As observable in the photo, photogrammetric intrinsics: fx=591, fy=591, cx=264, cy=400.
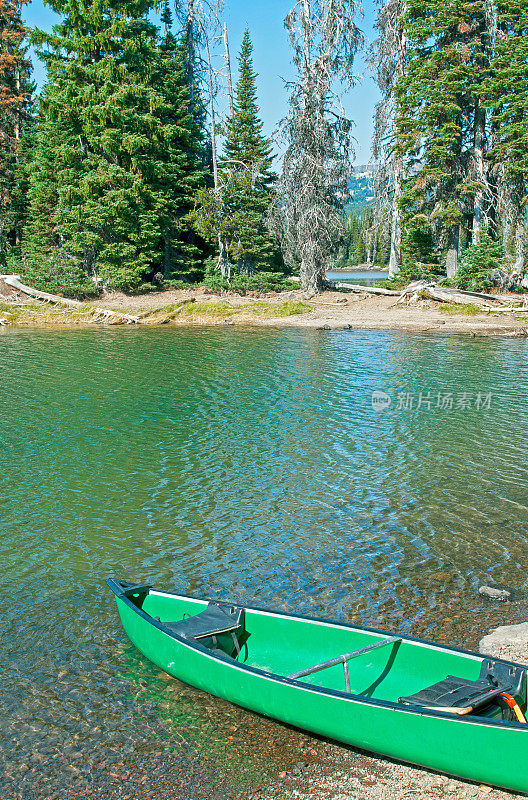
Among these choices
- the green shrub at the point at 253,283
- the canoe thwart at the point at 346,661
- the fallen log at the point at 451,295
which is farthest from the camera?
the green shrub at the point at 253,283

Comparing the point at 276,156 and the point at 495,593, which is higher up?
the point at 276,156

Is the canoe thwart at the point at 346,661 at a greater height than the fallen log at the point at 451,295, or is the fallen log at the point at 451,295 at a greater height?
the fallen log at the point at 451,295

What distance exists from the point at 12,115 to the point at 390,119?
3053 centimetres

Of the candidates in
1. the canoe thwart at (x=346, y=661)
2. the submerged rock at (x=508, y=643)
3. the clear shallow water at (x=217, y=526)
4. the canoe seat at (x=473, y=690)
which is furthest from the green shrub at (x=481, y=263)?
the canoe seat at (x=473, y=690)

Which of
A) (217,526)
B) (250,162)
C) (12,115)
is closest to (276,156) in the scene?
(250,162)

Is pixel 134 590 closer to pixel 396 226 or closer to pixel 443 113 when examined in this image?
pixel 443 113

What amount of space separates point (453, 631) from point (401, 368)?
15.7 m

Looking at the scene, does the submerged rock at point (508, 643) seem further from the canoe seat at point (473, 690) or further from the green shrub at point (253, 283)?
the green shrub at point (253, 283)

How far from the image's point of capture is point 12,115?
48.4m

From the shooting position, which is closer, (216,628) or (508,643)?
(216,628)

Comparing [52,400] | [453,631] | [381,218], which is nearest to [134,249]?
[381,218]

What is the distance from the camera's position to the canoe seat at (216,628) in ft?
19.6

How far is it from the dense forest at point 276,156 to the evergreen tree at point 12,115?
13.6ft

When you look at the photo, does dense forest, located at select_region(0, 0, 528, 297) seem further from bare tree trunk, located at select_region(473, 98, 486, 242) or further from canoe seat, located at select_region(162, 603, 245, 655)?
canoe seat, located at select_region(162, 603, 245, 655)
